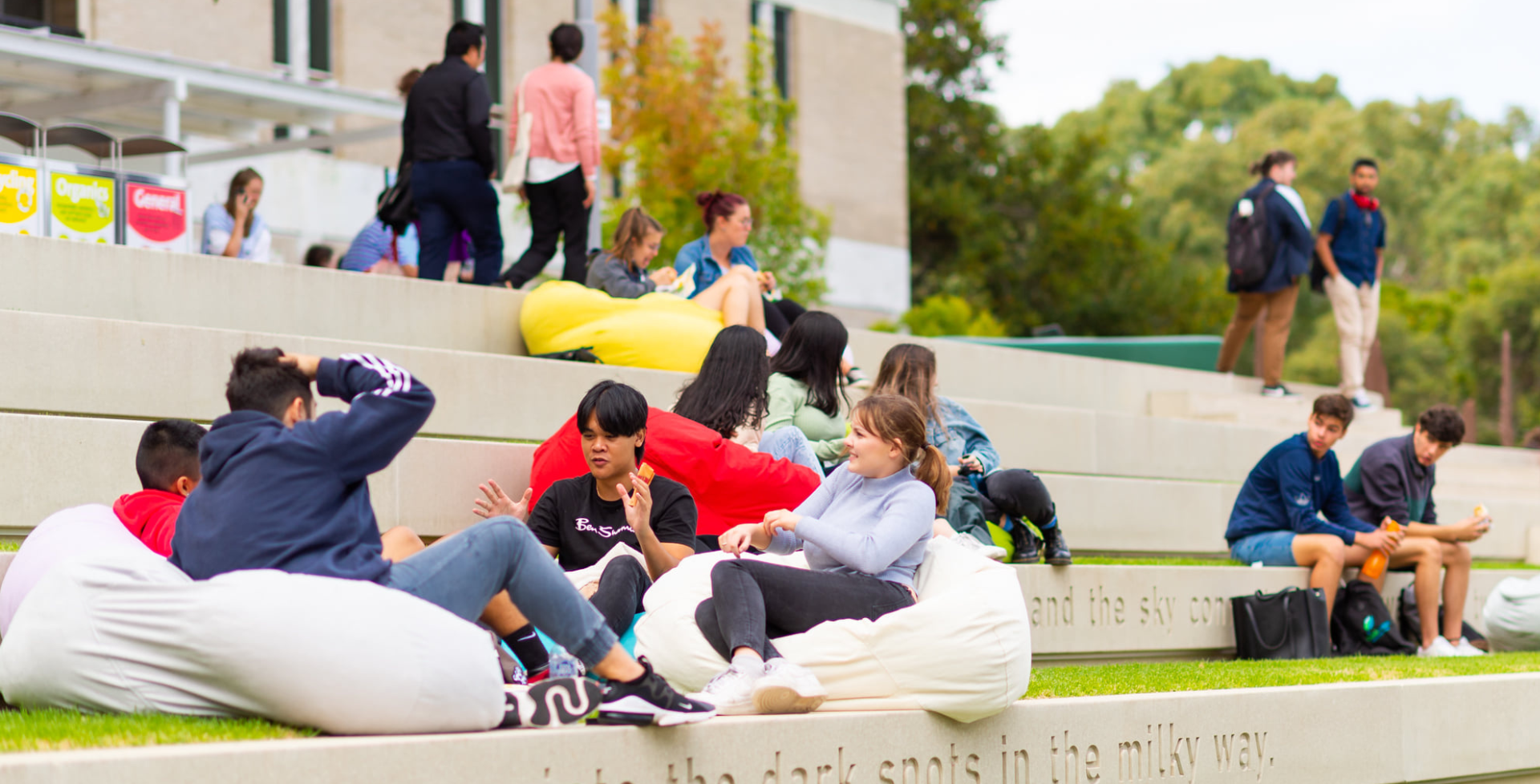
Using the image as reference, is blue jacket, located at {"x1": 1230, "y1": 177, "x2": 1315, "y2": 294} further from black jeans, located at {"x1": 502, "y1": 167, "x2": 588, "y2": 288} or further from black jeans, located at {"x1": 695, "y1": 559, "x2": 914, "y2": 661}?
black jeans, located at {"x1": 695, "y1": 559, "x2": 914, "y2": 661}

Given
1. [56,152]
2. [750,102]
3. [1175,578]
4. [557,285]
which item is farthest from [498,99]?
[1175,578]

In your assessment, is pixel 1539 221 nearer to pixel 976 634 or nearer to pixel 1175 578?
pixel 1175 578

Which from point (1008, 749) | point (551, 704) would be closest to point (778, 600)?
point (1008, 749)

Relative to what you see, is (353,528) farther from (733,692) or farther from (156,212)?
(156,212)

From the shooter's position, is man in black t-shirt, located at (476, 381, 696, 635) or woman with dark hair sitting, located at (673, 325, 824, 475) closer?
man in black t-shirt, located at (476, 381, 696, 635)

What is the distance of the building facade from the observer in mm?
16203

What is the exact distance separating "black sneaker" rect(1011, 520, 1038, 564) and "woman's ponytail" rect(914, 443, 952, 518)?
2.00 metres

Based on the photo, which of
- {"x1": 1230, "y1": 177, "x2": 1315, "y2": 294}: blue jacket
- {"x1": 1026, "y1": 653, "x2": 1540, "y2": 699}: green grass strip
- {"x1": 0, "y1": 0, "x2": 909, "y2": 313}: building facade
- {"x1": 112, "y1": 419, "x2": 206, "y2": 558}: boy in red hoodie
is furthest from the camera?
{"x1": 0, "y1": 0, "x2": 909, "y2": 313}: building facade

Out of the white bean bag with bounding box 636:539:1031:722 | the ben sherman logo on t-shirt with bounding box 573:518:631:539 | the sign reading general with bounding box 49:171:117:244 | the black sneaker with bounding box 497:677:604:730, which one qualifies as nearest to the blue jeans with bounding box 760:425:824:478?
the ben sherman logo on t-shirt with bounding box 573:518:631:539

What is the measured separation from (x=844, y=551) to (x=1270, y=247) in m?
9.61

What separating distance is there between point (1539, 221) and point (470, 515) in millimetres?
50536

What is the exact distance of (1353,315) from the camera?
14430 mm

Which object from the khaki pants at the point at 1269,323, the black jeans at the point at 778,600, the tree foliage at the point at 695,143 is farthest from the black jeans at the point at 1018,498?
the tree foliage at the point at 695,143

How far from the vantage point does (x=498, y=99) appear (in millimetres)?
24562
